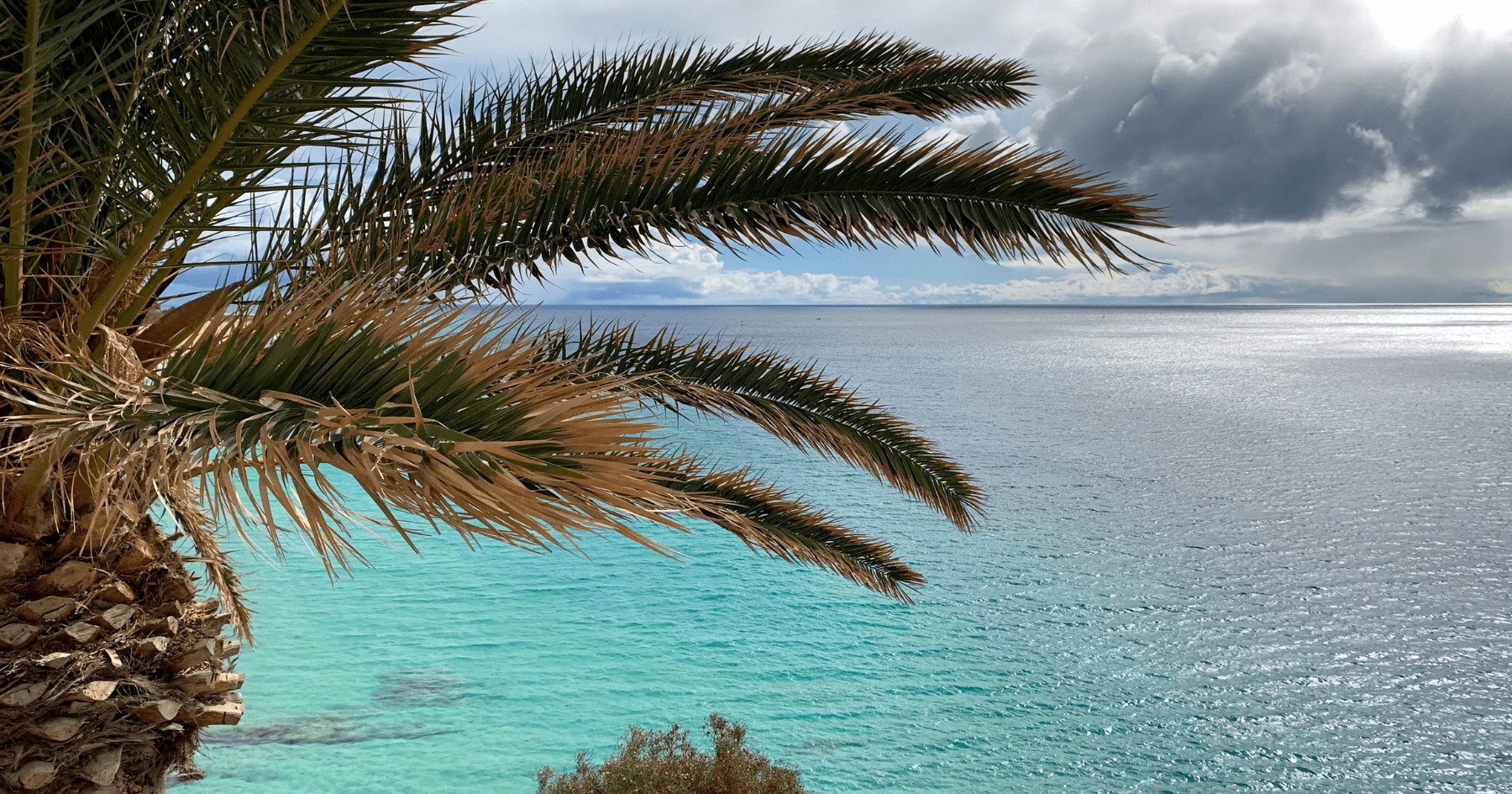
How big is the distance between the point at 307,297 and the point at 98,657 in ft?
4.93

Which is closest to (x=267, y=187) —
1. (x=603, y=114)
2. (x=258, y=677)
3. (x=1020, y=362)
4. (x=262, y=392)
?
(x=262, y=392)

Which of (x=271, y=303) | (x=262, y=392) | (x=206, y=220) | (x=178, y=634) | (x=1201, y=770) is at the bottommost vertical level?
(x=1201, y=770)

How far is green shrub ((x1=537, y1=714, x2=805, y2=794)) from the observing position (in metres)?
7.98

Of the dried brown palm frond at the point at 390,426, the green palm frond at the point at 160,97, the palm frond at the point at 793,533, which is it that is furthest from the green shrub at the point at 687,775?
the dried brown palm frond at the point at 390,426

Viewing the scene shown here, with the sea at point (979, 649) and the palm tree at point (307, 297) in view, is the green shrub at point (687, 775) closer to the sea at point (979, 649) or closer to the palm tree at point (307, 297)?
the sea at point (979, 649)

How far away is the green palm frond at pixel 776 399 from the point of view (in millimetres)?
5117

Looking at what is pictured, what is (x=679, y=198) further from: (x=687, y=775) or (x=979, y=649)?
(x=979, y=649)

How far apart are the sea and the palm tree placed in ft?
9.26

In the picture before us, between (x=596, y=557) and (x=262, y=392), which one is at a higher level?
(x=262, y=392)

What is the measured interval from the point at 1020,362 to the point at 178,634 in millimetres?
75785

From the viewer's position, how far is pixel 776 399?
18.9ft

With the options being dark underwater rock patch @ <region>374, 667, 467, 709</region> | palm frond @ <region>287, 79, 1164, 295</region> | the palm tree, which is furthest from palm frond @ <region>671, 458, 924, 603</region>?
dark underwater rock patch @ <region>374, 667, 467, 709</region>

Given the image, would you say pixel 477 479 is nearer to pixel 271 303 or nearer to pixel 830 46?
pixel 271 303

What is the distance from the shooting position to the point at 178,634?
3.35m
